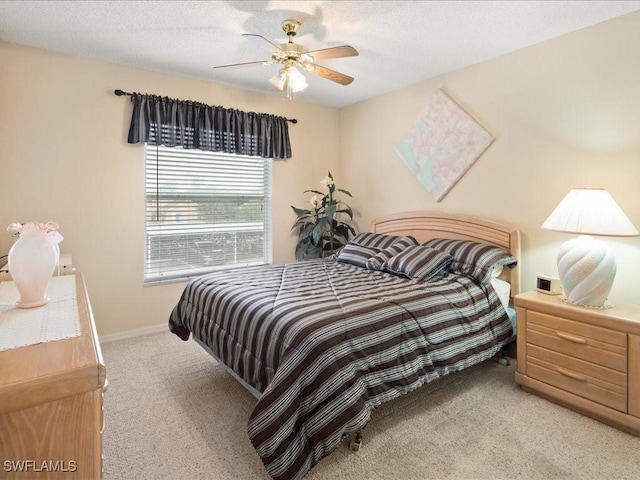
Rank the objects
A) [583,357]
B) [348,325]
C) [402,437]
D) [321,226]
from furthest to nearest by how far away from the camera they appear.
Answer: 1. [321,226]
2. [583,357]
3. [402,437]
4. [348,325]

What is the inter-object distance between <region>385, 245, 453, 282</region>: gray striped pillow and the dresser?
2342mm

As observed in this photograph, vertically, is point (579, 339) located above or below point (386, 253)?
below

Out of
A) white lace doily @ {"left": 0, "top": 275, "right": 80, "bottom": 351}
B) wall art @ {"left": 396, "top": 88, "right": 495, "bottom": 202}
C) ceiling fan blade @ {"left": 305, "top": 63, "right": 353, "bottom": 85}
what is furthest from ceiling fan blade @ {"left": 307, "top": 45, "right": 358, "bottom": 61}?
white lace doily @ {"left": 0, "top": 275, "right": 80, "bottom": 351}

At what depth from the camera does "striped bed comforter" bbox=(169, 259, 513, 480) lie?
62.3 inches

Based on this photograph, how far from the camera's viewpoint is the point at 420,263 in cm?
288

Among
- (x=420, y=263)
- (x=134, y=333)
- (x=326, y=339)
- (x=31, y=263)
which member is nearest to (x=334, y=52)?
(x=420, y=263)

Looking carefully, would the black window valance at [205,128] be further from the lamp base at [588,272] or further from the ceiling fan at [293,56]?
the lamp base at [588,272]

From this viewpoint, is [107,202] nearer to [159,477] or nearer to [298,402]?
[159,477]

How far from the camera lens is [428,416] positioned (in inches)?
84.2

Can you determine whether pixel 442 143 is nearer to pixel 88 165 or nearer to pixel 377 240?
pixel 377 240

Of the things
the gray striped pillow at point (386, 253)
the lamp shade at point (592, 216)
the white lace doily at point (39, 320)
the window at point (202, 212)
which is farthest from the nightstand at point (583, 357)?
the window at point (202, 212)

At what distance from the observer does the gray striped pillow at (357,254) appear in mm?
3357

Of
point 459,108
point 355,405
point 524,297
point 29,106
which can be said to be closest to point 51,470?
point 355,405

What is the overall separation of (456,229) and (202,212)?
2.68 m
